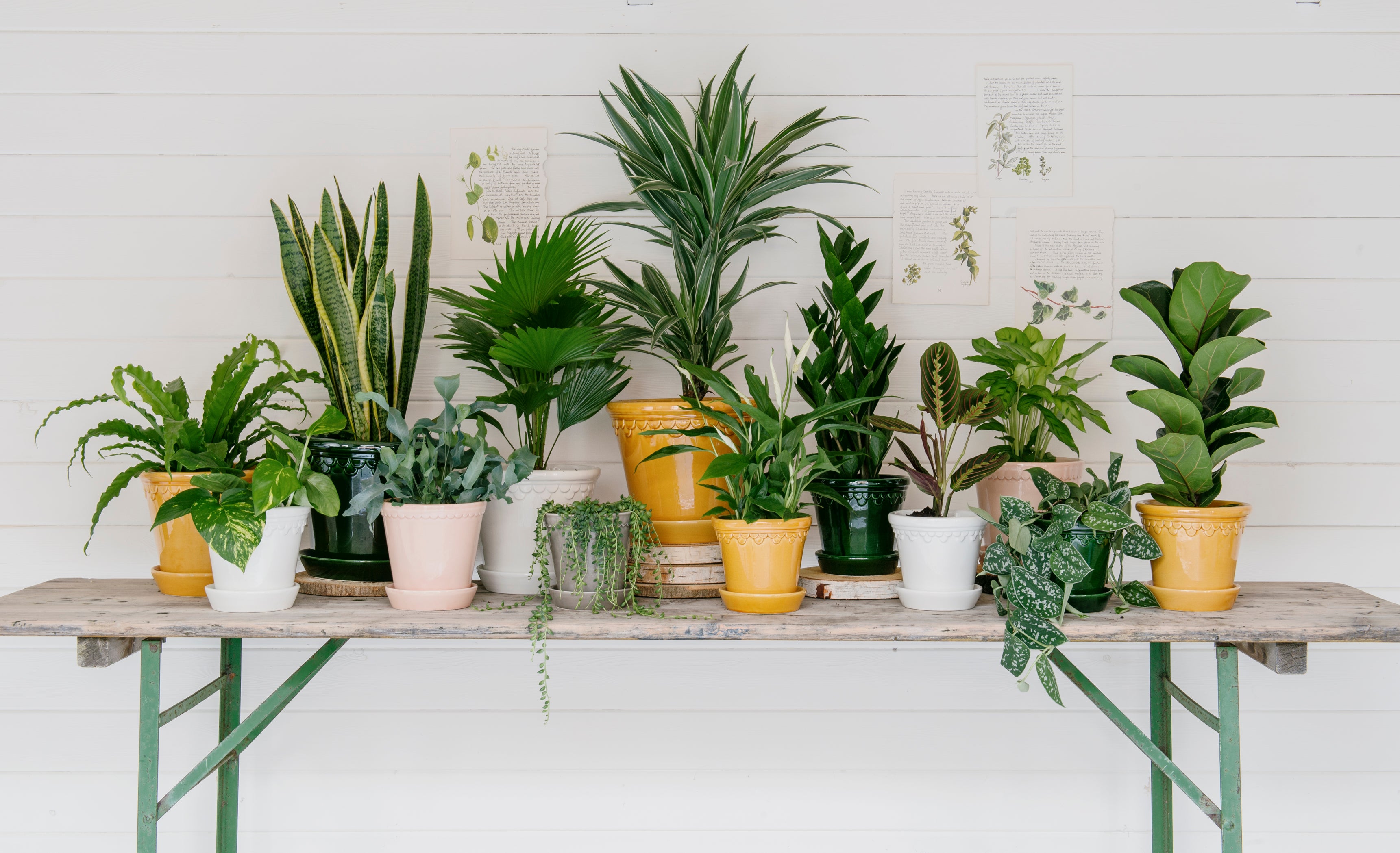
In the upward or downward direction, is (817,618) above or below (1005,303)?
below

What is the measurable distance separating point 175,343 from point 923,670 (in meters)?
1.63

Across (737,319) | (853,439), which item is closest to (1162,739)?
(853,439)

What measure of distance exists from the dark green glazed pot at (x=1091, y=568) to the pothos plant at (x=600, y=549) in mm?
642

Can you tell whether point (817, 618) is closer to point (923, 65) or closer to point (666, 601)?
point (666, 601)

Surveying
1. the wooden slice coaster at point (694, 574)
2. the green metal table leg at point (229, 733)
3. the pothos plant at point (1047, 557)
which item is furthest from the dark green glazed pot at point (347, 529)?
the pothos plant at point (1047, 557)

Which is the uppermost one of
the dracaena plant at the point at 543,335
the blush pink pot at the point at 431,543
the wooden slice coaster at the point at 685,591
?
the dracaena plant at the point at 543,335

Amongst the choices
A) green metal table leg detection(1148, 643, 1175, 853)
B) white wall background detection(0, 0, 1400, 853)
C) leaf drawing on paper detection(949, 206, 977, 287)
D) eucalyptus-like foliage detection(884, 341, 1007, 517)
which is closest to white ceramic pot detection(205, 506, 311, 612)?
white wall background detection(0, 0, 1400, 853)

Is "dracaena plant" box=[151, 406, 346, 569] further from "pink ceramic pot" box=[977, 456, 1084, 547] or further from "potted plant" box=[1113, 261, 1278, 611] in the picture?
"potted plant" box=[1113, 261, 1278, 611]

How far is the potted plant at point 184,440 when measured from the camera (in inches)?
55.2

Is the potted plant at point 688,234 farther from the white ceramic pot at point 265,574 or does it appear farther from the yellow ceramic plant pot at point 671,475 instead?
A: the white ceramic pot at point 265,574

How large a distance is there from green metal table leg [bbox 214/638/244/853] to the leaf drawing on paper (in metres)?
1.59

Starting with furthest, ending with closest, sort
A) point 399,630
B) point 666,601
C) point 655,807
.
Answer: point 655,807 → point 666,601 → point 399,630

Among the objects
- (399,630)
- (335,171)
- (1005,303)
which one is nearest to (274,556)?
(399,630)

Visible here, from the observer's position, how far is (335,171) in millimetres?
1744
